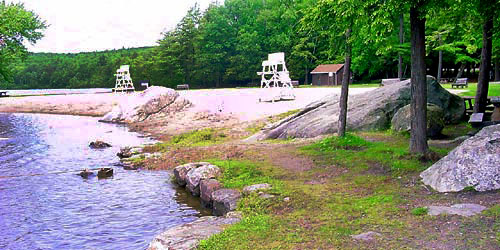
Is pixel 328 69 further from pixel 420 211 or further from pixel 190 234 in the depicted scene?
pixel 190 234

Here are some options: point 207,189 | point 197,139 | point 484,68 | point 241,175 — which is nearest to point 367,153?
point 241,175

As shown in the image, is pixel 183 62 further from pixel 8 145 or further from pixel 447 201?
pixel 447 201

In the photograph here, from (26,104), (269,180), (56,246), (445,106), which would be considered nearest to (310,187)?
(269,180)

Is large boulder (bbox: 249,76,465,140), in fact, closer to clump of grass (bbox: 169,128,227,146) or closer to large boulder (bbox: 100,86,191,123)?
clump of grass (bbox: 169,128,227,146)

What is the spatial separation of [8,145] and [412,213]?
21.4m

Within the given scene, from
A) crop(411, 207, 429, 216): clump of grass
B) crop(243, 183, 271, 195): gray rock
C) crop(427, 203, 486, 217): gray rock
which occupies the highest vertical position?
crop(427, 203, 486, 217): gray rock

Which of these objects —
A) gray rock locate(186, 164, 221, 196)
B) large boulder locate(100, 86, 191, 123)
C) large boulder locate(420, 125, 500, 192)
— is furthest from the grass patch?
large boulder locate(100, 86, 191, 123)

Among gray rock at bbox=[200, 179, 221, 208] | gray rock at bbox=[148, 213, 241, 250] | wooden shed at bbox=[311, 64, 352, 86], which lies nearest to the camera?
gray rock at bbox=[148, 213, 241, 250]

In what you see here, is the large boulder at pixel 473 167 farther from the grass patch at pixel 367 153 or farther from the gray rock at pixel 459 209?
the grass patch at pixel 367 153

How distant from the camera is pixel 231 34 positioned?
71938 mm

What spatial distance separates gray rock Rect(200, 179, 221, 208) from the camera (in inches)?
415

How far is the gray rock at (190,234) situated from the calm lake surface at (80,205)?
3.97 feet

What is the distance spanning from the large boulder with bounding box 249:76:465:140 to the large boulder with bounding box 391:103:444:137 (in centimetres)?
98

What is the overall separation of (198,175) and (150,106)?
2365 centimetres
